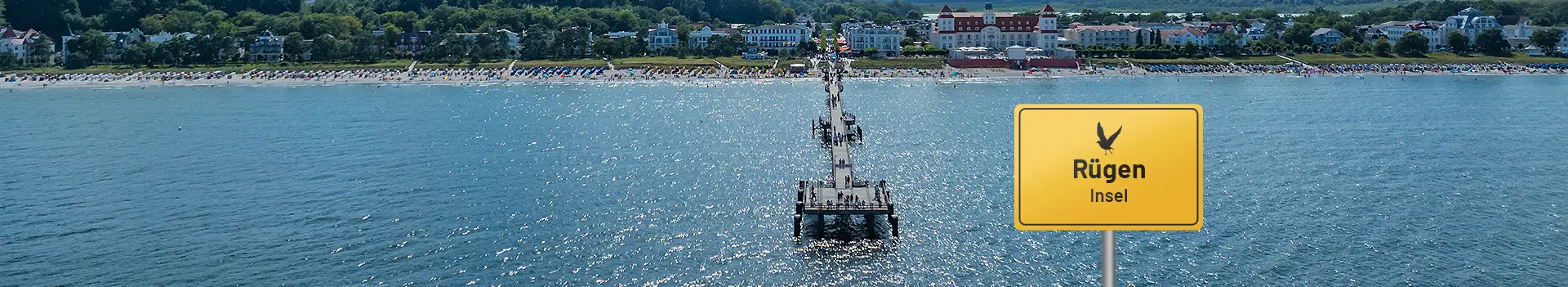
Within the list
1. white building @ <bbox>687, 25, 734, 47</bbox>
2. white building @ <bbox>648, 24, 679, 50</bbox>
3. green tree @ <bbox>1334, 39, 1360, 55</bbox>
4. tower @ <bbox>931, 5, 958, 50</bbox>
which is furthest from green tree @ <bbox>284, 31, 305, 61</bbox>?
green tree @ <bbox>1334, 39, 1360, 55</bbox>

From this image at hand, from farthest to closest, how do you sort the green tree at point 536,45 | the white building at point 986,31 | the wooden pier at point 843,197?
the white building at point 986,31
the green tree at point 536,45
the wooden pier at point 843,197

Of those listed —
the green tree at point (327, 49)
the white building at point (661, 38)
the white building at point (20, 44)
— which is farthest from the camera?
the white building at point (661, 38)

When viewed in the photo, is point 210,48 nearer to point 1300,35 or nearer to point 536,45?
point 536,45

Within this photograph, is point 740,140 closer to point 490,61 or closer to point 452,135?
point 452,135

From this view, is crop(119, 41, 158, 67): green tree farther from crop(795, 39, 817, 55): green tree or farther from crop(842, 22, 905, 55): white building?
crop(842, 22, 905, 55): white building

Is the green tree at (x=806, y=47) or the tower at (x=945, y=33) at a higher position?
the tower at (x=945, y=33)

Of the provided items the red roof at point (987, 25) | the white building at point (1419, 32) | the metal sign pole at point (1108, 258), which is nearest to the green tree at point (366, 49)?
the red roof at point (987, 25)

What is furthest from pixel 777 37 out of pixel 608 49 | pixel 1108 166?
pixel 1108 166

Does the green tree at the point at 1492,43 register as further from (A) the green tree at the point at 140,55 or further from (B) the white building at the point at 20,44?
(B) the white building at the point at 20,44
